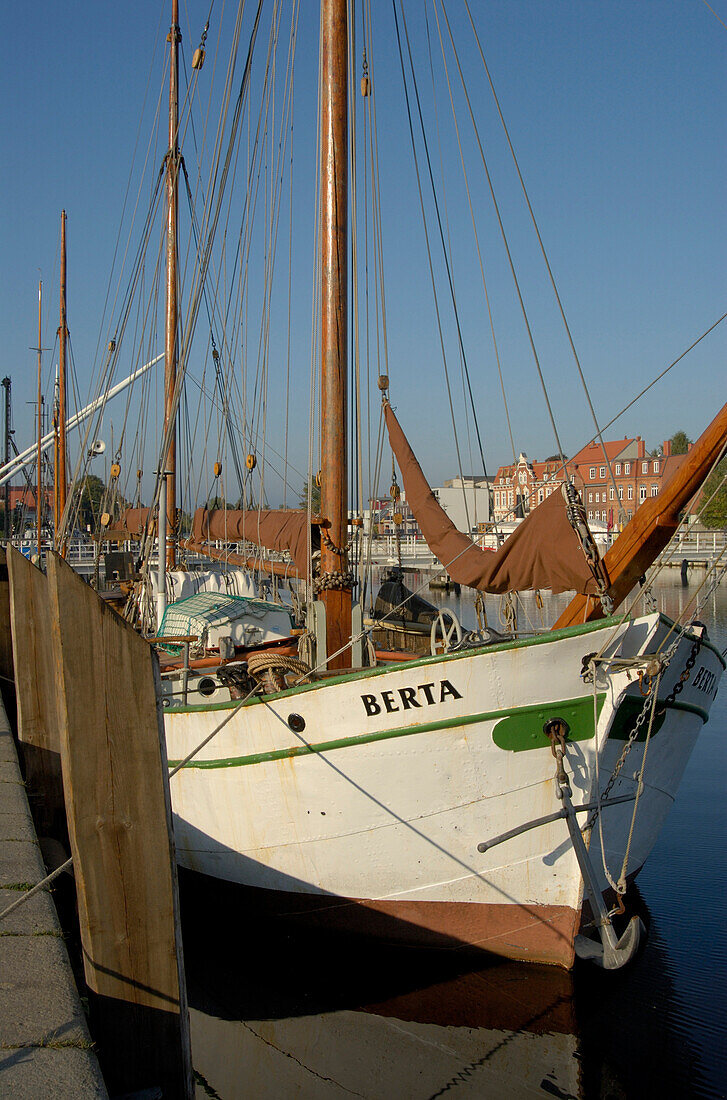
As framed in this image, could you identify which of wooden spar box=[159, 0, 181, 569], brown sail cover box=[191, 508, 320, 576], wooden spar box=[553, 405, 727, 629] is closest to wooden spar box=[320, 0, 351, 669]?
brown sail cover box=[191, 508, 320, 576]

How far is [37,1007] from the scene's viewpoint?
352cm

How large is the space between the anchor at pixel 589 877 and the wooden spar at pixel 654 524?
1.03 m

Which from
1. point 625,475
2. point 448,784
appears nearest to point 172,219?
point 448,784

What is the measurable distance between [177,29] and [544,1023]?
19743mm

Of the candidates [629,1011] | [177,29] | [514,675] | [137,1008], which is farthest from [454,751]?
[177,29]

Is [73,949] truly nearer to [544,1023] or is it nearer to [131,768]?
[131,768]

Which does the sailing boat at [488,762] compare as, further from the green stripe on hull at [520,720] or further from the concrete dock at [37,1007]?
the concrete dock at [37,1007]

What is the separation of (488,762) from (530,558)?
1615 mm

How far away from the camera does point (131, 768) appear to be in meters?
3.70

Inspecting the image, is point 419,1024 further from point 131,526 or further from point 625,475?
point 625,475

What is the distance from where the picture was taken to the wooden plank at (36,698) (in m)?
6.58

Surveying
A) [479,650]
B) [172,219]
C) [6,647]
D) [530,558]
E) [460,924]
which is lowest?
[460,924]

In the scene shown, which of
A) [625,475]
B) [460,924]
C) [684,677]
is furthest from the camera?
[625,475]

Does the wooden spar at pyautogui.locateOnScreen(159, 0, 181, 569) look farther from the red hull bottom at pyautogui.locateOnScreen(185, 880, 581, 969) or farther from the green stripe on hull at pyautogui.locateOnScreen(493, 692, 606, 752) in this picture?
the green stripe on hull at pyautogui.locateOnScreen(493, 692, 606, 752)
